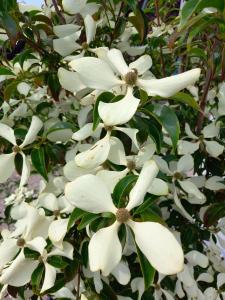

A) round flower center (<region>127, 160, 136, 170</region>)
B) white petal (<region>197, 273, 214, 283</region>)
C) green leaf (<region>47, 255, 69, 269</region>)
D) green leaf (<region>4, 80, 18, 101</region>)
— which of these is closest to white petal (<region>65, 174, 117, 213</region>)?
round flower center (<region>127, 160, 136, 170</region>)

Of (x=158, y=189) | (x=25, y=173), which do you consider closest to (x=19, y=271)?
(x=25, y=173)

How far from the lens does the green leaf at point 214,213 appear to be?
2.73 ft

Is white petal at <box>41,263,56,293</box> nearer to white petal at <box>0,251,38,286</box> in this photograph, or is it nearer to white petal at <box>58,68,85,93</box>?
white petal at <box>0,251,38,286</box>

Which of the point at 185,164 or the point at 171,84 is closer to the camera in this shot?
the point at 171,84

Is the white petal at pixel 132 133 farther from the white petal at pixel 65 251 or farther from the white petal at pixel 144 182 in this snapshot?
the white petal at pixel 65 251

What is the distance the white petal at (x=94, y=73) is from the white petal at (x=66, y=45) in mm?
248

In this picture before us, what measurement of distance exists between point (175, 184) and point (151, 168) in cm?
27

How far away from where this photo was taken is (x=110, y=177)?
23.6 inches

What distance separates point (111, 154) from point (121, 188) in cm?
7

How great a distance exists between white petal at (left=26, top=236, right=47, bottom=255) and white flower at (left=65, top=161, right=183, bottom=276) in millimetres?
176

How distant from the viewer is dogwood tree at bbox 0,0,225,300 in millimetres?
539

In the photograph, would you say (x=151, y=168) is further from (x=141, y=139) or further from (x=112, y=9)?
(x=112, y=9)

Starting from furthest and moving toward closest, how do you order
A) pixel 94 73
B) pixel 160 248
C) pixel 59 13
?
pixel 59 13, pixel 94 73, pixel 160 248

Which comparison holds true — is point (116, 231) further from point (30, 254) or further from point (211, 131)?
point (211, 131)
